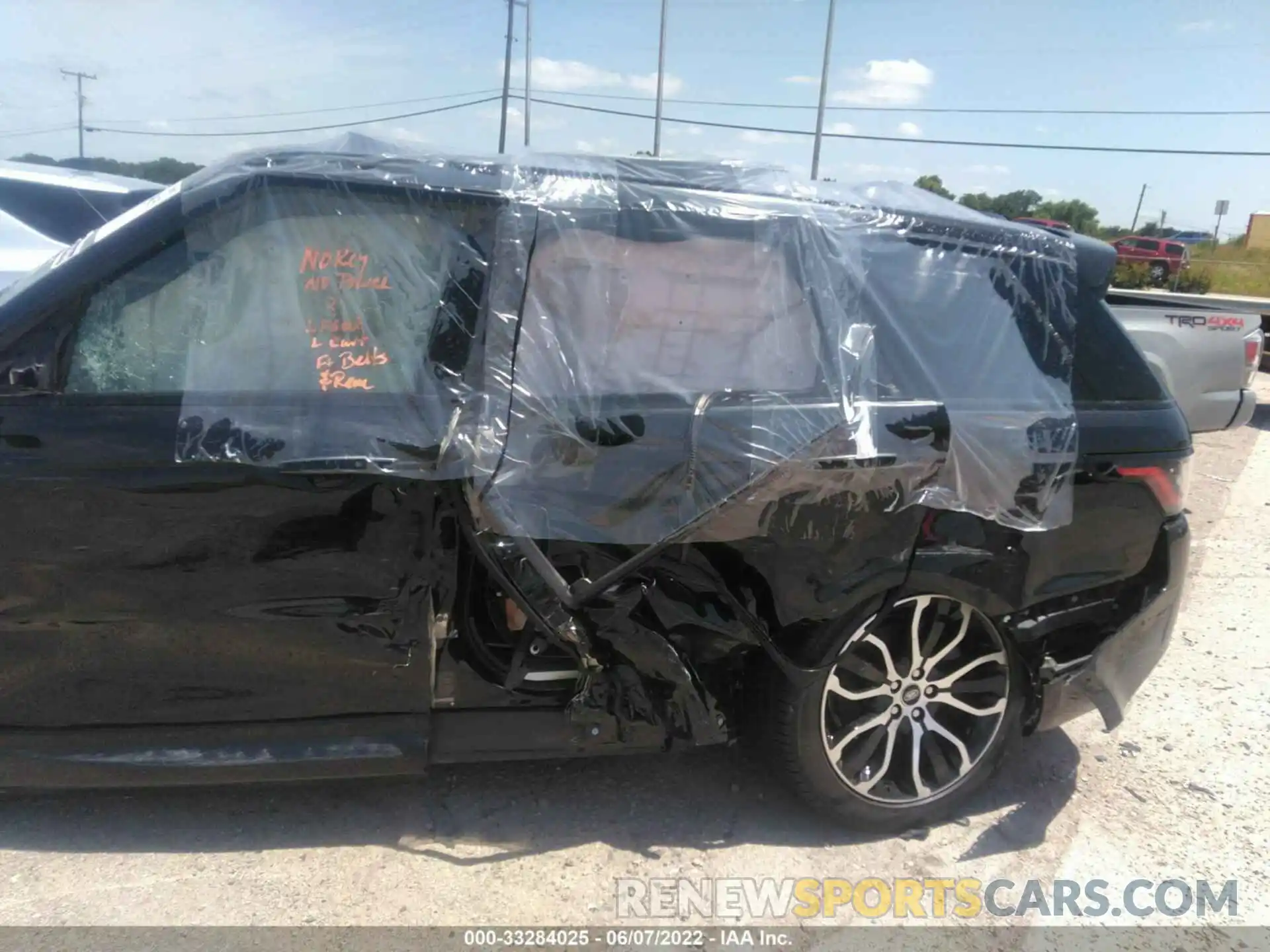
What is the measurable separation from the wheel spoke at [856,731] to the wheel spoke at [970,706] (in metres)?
0.19

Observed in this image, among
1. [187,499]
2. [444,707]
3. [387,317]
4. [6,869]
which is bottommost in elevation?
[6,869]

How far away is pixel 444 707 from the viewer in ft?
9.11

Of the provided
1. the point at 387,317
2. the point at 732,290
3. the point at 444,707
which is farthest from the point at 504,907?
the point at 732,290

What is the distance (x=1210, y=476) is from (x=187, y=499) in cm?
795

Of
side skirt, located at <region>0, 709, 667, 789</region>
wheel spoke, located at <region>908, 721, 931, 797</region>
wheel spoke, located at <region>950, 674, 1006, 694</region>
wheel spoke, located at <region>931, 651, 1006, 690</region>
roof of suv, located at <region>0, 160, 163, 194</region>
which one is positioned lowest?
wheel spoke, located at <region>908, 721, 931, 797</region>

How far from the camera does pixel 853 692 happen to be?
3.03m

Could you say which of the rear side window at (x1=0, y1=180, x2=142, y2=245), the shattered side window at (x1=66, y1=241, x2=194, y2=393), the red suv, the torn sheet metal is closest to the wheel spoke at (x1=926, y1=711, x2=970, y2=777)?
the torn sheet metal

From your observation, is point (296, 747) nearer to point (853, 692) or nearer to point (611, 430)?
point (611, 430)

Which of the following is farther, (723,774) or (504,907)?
(723,774)

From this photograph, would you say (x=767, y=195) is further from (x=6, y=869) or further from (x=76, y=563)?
(x=6, y=869)

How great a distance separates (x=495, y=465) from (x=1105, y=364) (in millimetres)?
1939

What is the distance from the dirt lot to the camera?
105 inches

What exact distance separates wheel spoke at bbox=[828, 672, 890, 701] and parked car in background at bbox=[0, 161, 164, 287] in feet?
13.9

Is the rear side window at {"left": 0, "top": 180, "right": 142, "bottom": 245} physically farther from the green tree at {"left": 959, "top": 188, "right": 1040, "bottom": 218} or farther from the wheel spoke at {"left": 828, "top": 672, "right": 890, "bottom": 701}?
the green tree at {"left": 959, "top": 188, "right": 1040, "bottom": 218}
